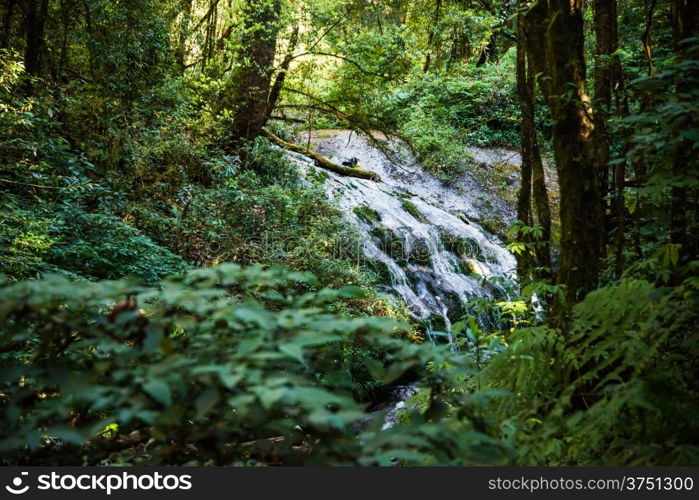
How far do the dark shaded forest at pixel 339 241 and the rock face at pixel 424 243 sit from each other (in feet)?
0.22

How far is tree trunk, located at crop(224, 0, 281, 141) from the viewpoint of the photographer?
31.3ft

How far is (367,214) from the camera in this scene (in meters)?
10.7

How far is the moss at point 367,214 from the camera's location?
414 inches

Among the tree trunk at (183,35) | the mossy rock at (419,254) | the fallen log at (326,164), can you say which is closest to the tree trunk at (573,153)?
the mossy rock at (419,254)

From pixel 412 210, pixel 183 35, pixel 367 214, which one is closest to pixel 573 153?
pixel 367 214

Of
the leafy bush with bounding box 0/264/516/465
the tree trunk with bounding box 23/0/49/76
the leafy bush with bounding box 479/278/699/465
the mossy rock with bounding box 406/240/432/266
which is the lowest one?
the mossy rock with bounding box 406/240/432/266

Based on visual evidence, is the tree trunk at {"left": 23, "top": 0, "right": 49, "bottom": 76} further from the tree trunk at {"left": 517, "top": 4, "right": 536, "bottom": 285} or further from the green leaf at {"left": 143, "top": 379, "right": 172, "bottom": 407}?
the green leaf at {"left": 143, "top": 379, "right": 172, "bottom": 407}

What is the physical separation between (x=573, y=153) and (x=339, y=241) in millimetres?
5616

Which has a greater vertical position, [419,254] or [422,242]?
[422,242]

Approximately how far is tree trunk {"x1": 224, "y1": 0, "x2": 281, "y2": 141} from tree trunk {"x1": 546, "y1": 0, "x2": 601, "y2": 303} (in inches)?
282

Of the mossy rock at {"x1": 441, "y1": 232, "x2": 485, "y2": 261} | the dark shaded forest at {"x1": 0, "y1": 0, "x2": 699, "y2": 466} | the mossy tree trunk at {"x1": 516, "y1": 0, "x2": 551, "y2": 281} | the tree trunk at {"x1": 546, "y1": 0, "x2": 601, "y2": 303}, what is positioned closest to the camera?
the dark shaded forest at {"x1": 0, "y1": 0, "x2": 699, "y2": 466}

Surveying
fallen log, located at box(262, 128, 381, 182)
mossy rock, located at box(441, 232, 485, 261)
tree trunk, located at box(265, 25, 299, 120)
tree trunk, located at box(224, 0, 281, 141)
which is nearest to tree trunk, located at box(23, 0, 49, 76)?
tree trunk, located at box(224, 0, 281, 141)

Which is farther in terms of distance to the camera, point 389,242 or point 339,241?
point 389,242

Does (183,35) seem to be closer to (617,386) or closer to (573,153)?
(573,153)
